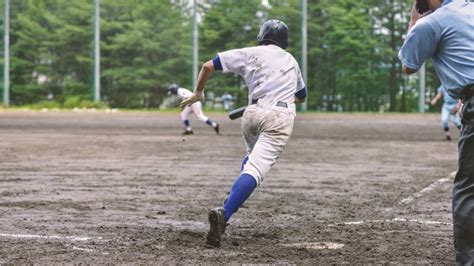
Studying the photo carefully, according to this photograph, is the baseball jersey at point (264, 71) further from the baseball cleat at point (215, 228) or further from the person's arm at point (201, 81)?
the baseball cleat at point (215, 228)

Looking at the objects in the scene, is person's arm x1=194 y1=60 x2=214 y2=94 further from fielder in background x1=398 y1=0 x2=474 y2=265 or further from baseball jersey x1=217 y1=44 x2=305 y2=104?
fielder in background x1=398 y1=0 x2=474 y2=265

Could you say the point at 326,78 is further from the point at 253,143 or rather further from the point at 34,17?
the point at 253,143

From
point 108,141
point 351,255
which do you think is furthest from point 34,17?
point 351,255

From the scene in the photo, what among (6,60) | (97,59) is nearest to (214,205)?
(97,59)

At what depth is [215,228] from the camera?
6359 millimetres

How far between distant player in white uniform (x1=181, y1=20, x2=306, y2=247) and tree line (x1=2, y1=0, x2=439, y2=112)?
43.7m

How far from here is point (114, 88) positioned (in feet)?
176

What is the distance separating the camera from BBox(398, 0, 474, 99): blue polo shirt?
5363mm

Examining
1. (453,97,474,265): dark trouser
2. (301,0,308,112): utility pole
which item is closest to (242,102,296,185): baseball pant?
(453,97,474,265): dark trouser

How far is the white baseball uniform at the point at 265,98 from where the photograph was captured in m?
6.92

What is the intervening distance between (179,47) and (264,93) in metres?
46.3

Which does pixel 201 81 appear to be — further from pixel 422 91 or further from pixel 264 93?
pixel 422 91

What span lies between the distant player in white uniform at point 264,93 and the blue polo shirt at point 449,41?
5.72 ft

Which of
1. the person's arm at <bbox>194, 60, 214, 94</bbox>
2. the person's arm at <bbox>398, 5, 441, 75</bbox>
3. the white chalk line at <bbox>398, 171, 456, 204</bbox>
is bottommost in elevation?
the white chalk line at <bbox>398, 171, 456, 204</bbox>
